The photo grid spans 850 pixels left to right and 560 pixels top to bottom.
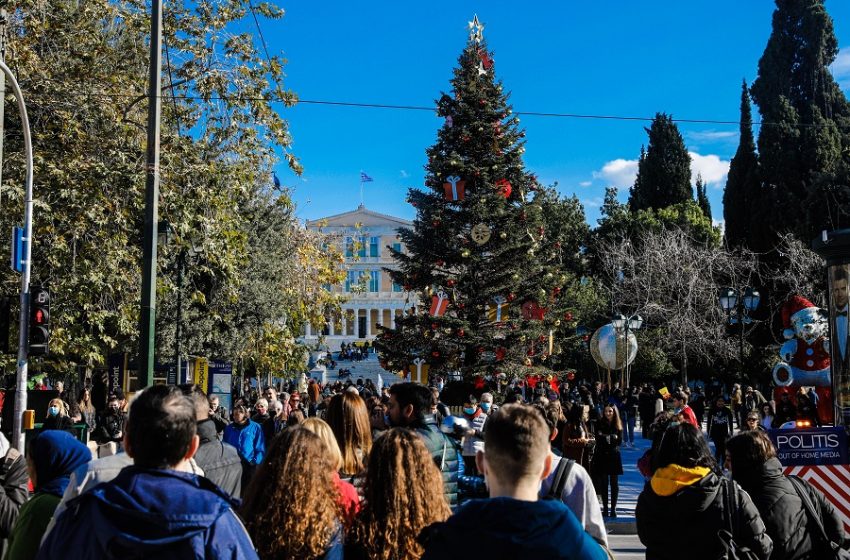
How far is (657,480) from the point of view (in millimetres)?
4258

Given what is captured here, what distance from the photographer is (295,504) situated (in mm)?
3383

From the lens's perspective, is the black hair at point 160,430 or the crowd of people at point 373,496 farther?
the black hair at point 160,430

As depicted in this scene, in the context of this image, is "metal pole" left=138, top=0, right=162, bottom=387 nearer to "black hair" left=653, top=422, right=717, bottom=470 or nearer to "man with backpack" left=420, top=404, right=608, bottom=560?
"black hair" left=653, top=422, right=717, bottom=470

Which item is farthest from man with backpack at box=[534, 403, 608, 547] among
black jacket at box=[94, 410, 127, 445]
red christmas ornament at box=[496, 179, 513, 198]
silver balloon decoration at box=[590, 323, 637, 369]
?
silver balloon decoration at box=[590, 323, 637, 369]

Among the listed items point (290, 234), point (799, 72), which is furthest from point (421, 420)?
point (799, 72)

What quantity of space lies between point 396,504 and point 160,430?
3.68ft

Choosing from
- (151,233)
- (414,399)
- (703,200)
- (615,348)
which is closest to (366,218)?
(703,200)

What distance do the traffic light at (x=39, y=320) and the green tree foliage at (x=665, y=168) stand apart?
4279 cm

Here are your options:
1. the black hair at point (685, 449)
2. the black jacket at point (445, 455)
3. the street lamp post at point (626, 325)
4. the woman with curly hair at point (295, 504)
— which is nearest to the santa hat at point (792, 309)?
the street lamp post at point (626, 325)

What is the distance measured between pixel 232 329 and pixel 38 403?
16780mm

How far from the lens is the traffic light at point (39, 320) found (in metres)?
13.6

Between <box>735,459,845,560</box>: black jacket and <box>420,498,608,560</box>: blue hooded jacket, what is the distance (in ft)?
7.79

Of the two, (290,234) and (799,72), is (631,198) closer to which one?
(799,72)

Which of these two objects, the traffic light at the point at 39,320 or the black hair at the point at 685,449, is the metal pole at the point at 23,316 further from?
the black hair at the point at 685,449
